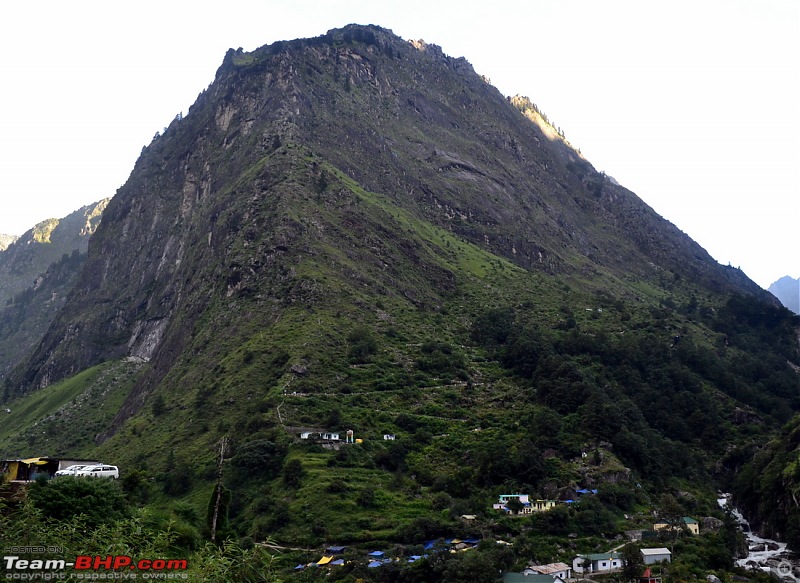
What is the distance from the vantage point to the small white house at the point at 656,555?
73375 millimetres

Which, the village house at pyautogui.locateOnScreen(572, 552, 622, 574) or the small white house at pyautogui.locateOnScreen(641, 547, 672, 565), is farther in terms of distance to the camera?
the small white house at pyautogui.locateOnScreen(641, 547, 672, 565)

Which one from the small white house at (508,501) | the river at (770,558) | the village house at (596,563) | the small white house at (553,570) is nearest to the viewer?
the small white house at (553,570)

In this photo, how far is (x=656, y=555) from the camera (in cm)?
7400

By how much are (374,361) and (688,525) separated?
164 feet

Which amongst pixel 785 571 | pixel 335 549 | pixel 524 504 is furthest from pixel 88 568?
pixel 785 571

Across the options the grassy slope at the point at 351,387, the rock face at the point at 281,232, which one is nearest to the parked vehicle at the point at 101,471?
the grassy slope at the point at 351,387

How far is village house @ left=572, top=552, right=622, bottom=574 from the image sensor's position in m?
71.0

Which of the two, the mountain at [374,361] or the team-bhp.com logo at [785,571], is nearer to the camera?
the team-bhp.com logo at [785,571]

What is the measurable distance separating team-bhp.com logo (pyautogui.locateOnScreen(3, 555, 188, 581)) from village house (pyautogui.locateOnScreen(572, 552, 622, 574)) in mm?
54544

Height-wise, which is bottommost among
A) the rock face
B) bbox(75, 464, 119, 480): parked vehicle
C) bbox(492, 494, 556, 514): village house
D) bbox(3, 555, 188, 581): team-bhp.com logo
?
bbox(492, 494, 556, 514): village house

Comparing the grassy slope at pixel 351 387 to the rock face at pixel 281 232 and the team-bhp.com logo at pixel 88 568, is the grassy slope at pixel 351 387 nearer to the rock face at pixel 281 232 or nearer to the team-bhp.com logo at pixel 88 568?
the rock face at pixel 281 232

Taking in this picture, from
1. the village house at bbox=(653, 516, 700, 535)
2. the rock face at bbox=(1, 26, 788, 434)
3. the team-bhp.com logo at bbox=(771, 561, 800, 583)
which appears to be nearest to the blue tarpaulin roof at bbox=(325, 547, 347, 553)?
the village house at bbox=(653, 516, 700, 535)

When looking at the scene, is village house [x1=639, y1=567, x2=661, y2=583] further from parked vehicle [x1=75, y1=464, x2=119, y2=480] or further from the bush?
the bush

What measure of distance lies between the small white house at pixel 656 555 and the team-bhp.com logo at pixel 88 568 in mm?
59960
